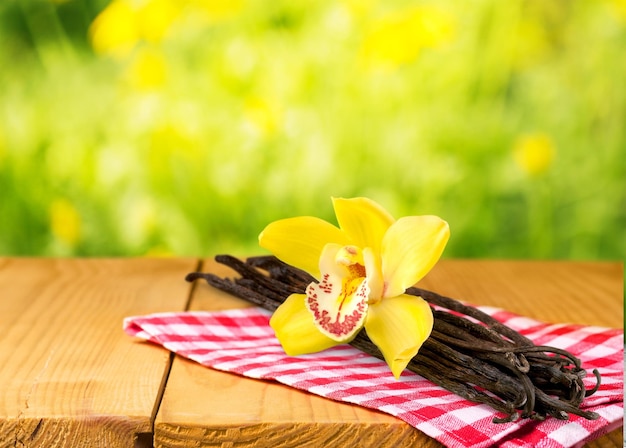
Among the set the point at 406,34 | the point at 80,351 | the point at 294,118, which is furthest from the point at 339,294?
the point at 406,34

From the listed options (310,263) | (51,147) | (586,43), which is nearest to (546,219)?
(586,43)

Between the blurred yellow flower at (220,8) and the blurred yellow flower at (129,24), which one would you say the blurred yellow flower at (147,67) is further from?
the blurred yellow flower at (220,8)

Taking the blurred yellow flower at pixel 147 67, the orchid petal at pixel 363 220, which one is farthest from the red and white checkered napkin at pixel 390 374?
the blurred yellow flower at pixel 147 67

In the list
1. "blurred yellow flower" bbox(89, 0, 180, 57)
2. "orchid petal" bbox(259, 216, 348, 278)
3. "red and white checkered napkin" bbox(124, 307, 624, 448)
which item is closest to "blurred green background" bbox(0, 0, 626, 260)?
"blurred yellow flower" bbox(89, 0, 180, 57)

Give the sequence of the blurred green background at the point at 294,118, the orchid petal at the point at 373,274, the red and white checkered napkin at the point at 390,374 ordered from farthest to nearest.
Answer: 1. the blurred green background at the point at 294,118
2. the orchid petal at the point at 373,274
3. the red and white checkered napkin at the point at 390,374

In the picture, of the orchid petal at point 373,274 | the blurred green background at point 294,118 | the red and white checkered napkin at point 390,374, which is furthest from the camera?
the blurred green background at point 294,118

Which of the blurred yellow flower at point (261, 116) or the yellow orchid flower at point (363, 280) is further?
the blurred yellow flower at point (261, 116)

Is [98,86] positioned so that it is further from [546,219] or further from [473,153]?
[546,219]
